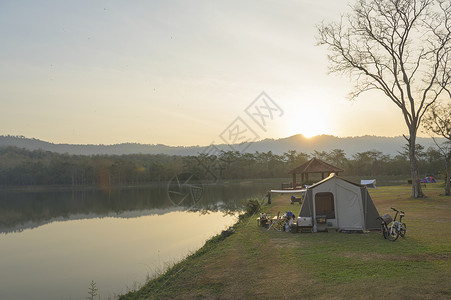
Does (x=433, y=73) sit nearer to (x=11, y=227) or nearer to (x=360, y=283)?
(x=360, y=283)

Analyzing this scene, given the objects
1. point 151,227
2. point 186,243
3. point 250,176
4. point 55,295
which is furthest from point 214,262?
point 250,176

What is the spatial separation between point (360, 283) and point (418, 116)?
2053cm

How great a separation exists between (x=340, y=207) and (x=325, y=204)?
60 centimetres

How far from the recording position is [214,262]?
9.15m

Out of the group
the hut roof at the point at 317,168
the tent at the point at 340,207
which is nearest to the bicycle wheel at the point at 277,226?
the tent at the point at 340,207

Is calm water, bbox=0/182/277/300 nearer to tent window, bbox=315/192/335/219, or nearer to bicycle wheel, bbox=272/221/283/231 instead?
bicycle wheel, bbox=272/221/283/231

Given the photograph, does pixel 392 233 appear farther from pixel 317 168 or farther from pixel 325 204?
pixel 317 168

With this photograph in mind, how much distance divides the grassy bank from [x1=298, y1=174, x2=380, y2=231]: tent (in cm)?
67

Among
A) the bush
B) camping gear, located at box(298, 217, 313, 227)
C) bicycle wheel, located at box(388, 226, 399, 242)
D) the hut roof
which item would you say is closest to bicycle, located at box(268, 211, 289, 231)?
camping gear, located at box(298, 217, 313, 227)

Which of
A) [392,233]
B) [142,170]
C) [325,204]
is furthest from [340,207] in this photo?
[142,170]

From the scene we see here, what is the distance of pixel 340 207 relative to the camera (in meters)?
12.5

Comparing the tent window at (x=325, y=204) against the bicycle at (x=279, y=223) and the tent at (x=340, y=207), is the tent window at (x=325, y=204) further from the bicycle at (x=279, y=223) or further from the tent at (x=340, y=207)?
the bicycle at (x=279, y=223)

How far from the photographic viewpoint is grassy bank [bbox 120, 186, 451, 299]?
6125 mm

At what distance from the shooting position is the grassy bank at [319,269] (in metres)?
6.12
